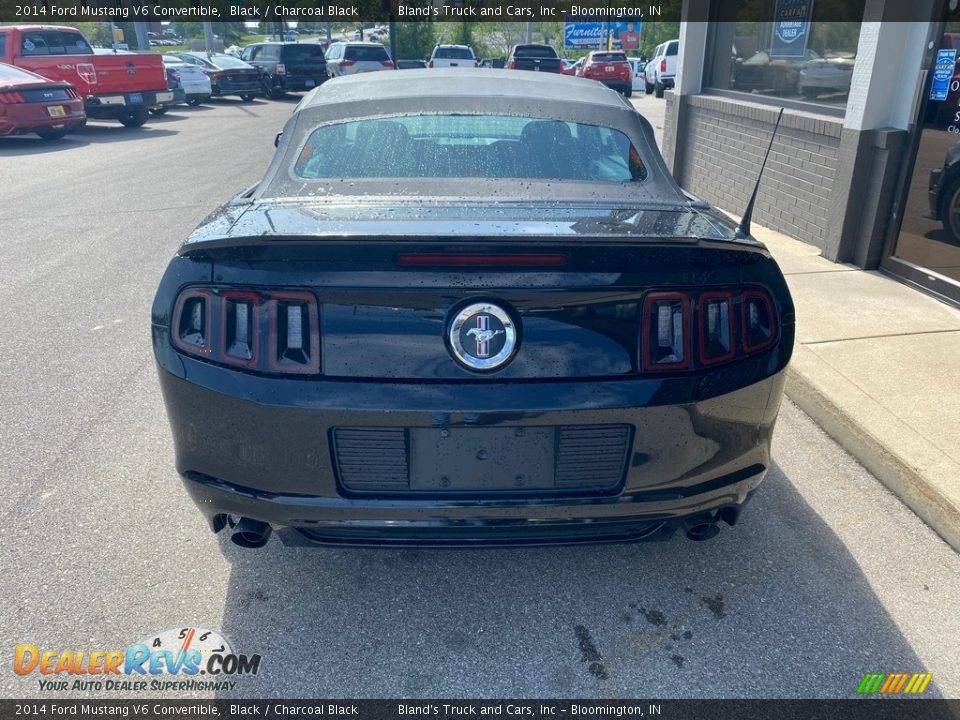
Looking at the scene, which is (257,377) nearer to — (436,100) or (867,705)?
(436,100)

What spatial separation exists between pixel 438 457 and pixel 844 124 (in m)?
5.92

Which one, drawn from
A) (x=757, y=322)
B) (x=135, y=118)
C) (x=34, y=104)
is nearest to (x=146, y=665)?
(x=757, y=322)

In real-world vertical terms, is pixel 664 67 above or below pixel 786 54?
below

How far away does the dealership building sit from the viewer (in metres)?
6.00

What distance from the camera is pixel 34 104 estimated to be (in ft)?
48.2

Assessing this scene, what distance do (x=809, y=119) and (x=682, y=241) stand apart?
586cm

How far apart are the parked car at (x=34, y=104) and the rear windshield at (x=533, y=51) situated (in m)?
16.6

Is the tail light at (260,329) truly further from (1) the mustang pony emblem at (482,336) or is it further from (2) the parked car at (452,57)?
(2) the parked car at (452,57)

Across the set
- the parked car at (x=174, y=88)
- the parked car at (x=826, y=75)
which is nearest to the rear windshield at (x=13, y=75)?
the parked car at (x=174, y=88)

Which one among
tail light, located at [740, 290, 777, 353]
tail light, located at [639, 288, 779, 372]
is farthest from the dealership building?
tail light, located at [639, 288, 779, 372]

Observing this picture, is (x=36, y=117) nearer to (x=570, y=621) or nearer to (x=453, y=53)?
(x=570, y=621)

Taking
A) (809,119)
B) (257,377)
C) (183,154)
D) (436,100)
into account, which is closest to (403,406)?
(257,377)

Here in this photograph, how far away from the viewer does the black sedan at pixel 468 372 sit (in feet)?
7.33

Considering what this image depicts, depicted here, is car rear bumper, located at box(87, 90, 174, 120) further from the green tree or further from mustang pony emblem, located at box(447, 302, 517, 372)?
the green tree
